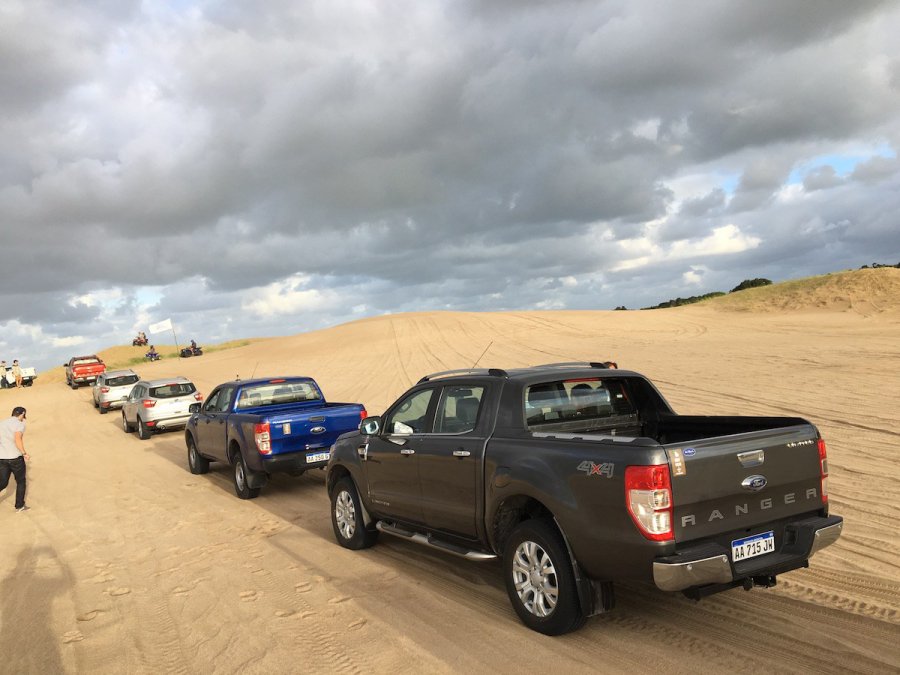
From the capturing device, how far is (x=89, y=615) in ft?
19.1

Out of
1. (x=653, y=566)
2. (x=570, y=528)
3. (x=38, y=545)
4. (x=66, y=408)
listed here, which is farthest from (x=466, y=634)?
(x=66, y=408)

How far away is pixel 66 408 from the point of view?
30406 millimetres

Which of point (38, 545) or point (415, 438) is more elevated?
point (415, 438)

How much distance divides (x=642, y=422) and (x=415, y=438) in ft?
6.73

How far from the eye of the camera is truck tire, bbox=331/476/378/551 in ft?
23.6

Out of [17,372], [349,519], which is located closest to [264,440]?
[349,519]

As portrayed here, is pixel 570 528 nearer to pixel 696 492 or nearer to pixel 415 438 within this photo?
pixel 696 492

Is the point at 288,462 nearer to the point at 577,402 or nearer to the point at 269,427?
the point at 269,427

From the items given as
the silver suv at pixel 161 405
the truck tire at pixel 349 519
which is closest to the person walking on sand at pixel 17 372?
the silver suv at pixel 161 405

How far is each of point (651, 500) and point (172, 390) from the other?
17664 millimetres

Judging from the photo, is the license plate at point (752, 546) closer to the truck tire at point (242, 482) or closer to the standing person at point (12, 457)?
the truck tire at point (242, 482)

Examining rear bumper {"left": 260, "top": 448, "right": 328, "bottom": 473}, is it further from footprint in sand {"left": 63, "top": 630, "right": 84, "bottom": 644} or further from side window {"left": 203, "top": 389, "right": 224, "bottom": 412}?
footprint in sand {"left": 63, "top": 630, "right": 84, "bottom": 644}

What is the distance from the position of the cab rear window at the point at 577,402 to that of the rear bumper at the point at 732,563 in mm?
1551

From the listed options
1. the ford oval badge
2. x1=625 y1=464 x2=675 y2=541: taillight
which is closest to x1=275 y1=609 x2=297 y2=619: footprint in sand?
x1=625 y1=464 x2=675 y2=541: taillight
